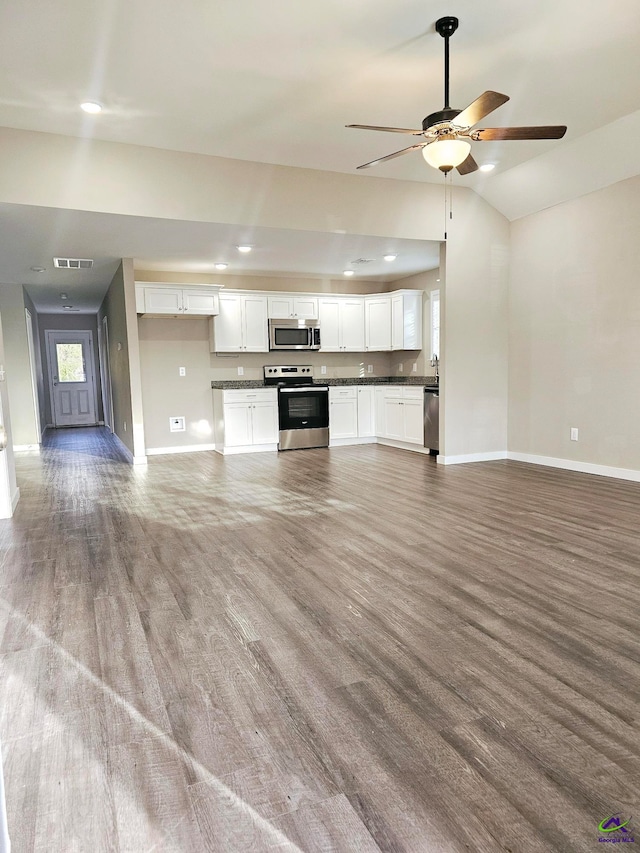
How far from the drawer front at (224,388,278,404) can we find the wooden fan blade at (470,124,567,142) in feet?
15.1

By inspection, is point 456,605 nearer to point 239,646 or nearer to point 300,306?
point 239,646

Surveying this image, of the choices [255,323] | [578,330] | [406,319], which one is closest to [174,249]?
[255,323]

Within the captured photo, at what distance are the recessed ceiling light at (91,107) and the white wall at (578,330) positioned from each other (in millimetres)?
4425

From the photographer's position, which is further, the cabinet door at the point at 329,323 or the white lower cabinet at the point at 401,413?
the cabinet door at the point at 329,323

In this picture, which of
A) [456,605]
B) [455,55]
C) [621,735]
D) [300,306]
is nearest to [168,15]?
[455,55]

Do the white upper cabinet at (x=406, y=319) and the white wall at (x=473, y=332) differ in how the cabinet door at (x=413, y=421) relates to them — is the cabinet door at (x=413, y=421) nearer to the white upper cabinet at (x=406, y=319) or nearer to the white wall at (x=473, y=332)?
the white wall at (x=473, y=332)

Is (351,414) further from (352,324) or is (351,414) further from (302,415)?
(352,324)

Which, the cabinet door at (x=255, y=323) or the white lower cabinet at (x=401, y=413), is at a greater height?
the cabinet door at (x=255, y=323)

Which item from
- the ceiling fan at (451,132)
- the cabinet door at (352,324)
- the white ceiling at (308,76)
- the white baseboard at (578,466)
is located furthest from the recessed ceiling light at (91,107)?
the white baseboard at (578,466)

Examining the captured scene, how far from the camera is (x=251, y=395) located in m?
7.14

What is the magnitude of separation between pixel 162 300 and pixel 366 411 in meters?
3.21

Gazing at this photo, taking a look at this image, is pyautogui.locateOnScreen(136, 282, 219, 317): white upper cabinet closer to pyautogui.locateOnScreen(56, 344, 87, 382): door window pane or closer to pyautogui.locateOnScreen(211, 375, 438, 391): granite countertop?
pyautogui.locateOnScreen(211, 375, 438, 391): granite countertop

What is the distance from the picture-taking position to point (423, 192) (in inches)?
222

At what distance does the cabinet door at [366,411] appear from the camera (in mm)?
7777
